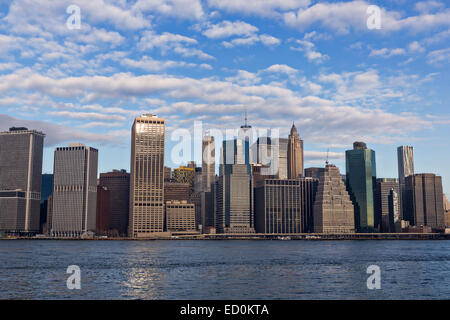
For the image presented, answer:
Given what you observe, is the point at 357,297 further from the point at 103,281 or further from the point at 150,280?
the point at 103,281

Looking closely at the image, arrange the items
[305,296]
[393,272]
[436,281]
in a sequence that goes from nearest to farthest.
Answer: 1. [305,296]
2. [436,281]
3. [393,272]

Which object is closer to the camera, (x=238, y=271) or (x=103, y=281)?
(x=103, y=281)

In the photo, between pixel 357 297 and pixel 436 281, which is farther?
A: pixel 436 281

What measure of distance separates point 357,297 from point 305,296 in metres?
6.01

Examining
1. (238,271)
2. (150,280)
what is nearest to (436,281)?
(238,271)
